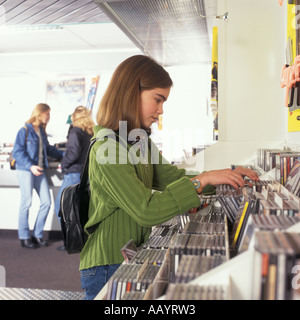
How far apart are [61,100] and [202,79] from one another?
2525 millimetres

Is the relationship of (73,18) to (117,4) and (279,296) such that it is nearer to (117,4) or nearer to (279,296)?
(117,4)

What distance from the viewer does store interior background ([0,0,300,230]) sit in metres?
2.54

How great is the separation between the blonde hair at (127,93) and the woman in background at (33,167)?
3.44 metres

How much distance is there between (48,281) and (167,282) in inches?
119

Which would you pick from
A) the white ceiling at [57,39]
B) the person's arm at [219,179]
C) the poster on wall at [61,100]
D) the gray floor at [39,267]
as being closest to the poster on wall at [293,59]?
the person's arm at [219,179]

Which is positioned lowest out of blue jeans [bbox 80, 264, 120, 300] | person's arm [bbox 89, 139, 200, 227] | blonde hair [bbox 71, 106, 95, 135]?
blue jeans [bbox 80, 264, 120, 300]

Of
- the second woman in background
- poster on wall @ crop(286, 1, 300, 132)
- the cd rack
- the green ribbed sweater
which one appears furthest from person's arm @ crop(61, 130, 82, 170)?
the cd rack

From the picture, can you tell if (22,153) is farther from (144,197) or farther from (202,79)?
(144,197)

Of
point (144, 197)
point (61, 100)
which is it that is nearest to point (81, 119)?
point (61, 100)

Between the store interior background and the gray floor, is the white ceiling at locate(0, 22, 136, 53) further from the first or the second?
the gray floor

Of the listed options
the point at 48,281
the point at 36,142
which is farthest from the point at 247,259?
the point at 36,142

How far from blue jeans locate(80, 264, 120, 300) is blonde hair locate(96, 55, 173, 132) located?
1.69 ft

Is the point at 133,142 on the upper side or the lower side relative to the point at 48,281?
upper
